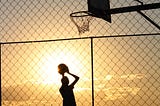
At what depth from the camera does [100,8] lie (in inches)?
285

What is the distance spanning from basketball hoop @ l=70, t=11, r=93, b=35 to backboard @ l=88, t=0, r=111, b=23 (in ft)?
0.98

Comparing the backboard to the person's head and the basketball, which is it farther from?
the person's head

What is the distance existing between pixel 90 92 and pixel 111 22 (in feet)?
4.76

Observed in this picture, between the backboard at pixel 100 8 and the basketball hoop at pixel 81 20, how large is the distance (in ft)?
0.98

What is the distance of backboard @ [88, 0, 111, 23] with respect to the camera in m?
6.93

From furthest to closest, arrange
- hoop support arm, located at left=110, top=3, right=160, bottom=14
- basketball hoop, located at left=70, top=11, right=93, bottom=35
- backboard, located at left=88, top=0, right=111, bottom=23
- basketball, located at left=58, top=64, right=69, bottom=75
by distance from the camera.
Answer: basketball hoop, located at left=70, top=11, right=93, bottom=35 < basketball, located at left=58, top=64, right=69, bottom=75 < backboard, located at left=88, top=0, right=111, bottom=23 < hoop support arm, located at left=110, top=3, right=160, bottom=14

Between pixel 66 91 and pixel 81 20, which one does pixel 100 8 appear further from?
pixel 66 91

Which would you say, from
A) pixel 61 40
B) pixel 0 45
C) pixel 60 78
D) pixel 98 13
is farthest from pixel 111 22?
pixel 0 45

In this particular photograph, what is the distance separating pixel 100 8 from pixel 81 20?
0.70m

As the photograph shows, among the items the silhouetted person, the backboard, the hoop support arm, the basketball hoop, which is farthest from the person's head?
the hoop support arm

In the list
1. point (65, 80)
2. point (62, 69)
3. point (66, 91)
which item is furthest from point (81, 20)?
point (66, 91)

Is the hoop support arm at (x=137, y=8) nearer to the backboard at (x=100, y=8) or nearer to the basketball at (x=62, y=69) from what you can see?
→ the backboard at (x=100, y=8)

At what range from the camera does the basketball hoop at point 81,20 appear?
7492 millimetres

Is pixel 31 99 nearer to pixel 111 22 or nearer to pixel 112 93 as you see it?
pixel 112 93
